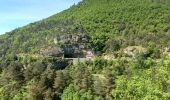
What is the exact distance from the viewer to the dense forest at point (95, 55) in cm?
4141

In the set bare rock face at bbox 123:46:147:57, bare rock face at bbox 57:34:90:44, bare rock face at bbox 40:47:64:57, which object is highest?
bare rock face at bbox 57:34:90:44

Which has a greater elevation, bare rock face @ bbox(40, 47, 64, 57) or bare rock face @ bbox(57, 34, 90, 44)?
bare rock face @ bbox(57, 34, 90, 44)

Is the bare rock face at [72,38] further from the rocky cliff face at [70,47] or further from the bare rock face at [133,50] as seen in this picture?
the bare rock face at [133,50]

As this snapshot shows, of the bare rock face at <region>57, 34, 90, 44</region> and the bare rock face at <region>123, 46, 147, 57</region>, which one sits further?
the bare rock face at <region>57, 34, 90, 44</region>

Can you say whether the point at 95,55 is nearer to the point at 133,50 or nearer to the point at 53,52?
the point at 53,52

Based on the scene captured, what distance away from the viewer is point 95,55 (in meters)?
113

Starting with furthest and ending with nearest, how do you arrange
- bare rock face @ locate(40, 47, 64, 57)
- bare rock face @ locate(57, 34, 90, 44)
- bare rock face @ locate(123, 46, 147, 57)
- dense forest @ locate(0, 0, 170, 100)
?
1. bare rock face @ locate(57, 34, 90, 44)
2. bare rock face @ locate(40, 47, 64, 57)
3. bare rock face @ locate(123, 46, 147, 57)
4. dense forest @ locate(0, 0, 170, 100)

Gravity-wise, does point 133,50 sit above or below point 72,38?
below

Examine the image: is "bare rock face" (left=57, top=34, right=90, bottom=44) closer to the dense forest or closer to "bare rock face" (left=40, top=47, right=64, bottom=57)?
the dense forest

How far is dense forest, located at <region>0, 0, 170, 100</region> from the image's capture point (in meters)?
41.4

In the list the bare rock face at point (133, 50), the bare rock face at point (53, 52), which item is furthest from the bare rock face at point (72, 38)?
the bare rock face at point (133, 50)

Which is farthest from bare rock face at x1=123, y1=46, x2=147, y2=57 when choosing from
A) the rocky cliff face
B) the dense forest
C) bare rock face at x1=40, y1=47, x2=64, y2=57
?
bare rock face at x1=40, y1=47, x2=64, y2=57

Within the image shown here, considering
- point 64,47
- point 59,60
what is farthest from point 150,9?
point 59,60

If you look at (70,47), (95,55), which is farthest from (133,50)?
(70,47)
